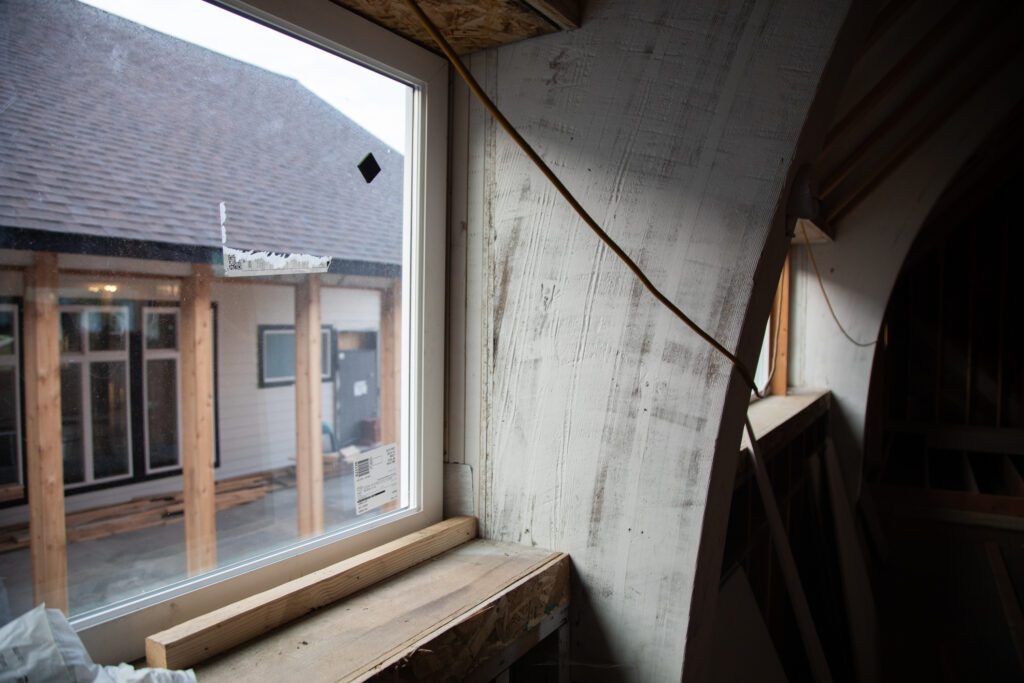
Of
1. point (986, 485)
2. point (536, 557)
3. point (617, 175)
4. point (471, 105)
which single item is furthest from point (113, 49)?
point (986, 485)

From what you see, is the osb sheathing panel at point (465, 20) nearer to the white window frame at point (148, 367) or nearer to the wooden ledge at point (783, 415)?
the white window frame at point (148, 367)

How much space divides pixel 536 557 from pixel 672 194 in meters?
0.89

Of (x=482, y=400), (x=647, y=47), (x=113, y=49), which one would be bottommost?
(x=482, y=400)

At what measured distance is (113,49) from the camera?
1102 millimetres

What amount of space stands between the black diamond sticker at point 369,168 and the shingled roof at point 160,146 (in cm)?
1

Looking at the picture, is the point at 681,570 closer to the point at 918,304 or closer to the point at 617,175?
the point at 617,175

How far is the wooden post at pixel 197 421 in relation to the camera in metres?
1.25

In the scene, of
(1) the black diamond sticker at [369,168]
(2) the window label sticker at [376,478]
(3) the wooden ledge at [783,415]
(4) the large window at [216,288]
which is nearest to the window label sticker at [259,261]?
(4) the large window at [216,288]

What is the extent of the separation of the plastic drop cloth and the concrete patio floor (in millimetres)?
84

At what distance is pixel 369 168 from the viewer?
1554 mm

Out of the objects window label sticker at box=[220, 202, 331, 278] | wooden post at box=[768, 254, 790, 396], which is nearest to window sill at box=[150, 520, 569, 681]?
window label sticker at box=[220, 202, 331, 278]

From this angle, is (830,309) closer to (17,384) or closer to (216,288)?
(216,288)

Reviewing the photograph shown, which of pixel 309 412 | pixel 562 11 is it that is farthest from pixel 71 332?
pixel 562 11

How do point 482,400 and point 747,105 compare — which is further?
point 482,400
